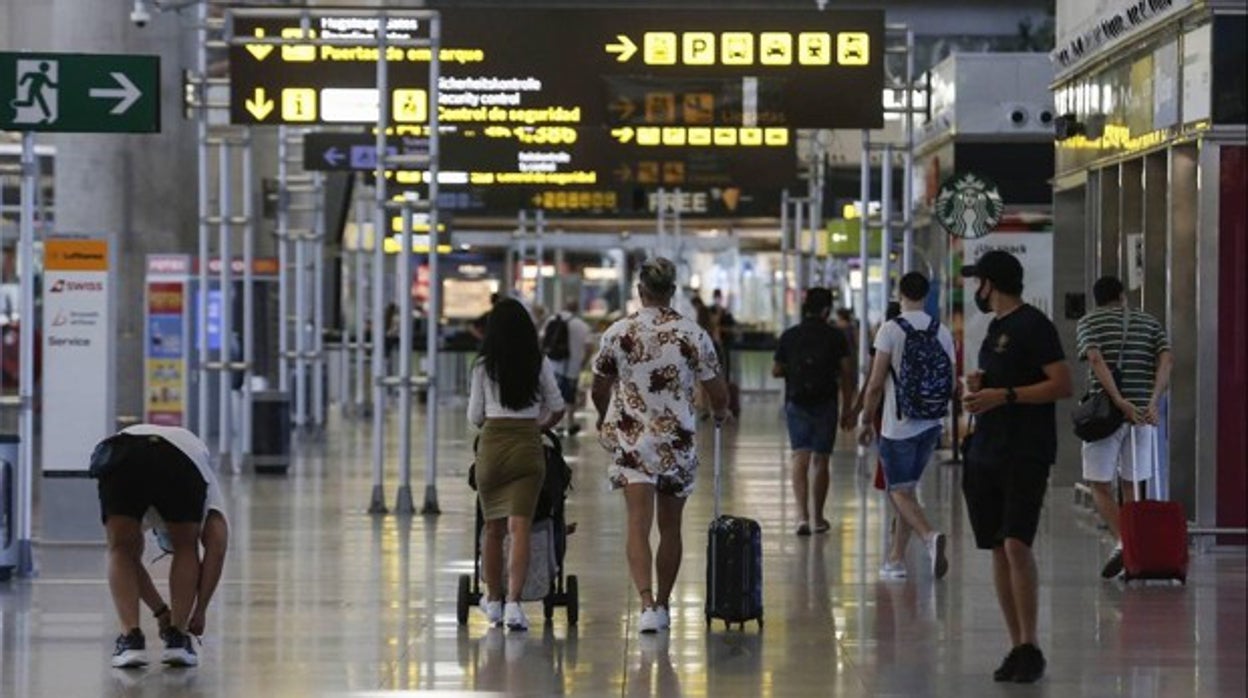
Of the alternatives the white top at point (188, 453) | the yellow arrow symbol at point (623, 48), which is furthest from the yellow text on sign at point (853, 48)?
the white top at point (188, 453)

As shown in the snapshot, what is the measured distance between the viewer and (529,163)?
3188 centimetres

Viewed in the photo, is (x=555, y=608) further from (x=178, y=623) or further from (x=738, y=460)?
(x=738, y=460)

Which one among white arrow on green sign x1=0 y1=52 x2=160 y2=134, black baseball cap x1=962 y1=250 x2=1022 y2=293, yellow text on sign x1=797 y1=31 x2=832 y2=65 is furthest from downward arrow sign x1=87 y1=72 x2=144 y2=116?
yellow text on sign x1=797 y1=31 x2=832 y2=65

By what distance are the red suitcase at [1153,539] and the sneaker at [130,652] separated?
6122 mm

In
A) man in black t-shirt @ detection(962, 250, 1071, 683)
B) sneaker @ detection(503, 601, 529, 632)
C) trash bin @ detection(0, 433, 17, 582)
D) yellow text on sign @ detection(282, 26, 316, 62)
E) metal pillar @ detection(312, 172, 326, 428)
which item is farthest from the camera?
metal pillar @ detection(312, 172, 326, 428)

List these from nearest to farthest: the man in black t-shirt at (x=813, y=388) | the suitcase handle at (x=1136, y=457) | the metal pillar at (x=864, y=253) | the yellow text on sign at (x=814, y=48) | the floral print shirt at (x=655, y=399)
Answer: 1. the floral print shirt at (x=655, y=399)
2. the suitcase handle at (x=1136, y=457)
3. the man in black t-shirt at (x=813, y=388)
4. the yellow text on sign at (x=814, y=48)
5. the metal pillar at (x=864, y=253)

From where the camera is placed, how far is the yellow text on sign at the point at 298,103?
2273 centimetres

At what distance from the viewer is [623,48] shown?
74.9 ft

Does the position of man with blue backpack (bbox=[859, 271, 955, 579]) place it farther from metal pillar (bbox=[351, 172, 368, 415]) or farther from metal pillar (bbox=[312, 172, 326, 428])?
metal pillar (bbox=[351, 172, 368, 415])

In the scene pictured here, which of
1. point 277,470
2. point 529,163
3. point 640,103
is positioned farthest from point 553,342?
point 640,103

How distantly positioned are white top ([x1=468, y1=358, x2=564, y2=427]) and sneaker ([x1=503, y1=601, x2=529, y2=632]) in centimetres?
91

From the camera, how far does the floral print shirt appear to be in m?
13.3

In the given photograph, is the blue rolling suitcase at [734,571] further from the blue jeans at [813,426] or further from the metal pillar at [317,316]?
the metal pillar at [317,316]

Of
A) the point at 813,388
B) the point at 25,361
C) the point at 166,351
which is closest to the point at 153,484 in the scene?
the point at 25,361
